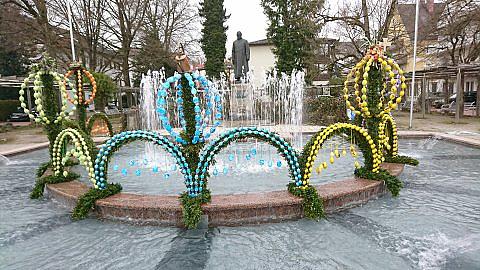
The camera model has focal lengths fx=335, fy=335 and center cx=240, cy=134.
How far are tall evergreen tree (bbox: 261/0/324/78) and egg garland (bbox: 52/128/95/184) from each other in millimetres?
19638

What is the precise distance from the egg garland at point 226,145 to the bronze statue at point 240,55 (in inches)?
545

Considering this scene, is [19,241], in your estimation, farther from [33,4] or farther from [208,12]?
[208,12]

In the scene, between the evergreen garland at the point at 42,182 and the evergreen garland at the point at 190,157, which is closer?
the evergreen garland at the point at 190,157

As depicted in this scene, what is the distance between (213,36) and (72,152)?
97.7 feet

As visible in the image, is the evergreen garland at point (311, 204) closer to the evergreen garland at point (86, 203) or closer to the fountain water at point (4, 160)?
the evergreen garland at point (86, 203)

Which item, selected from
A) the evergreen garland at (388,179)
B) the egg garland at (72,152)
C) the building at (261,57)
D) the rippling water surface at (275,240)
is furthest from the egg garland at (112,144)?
the building at (261,57)

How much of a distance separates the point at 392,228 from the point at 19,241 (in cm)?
477

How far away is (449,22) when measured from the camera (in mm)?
20141

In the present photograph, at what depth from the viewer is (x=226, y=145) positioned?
4.65 metres

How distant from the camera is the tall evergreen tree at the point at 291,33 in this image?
2355 cm

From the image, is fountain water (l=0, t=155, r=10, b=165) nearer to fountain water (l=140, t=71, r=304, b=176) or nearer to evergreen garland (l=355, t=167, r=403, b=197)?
fountain water (l=140, t=71, r=304, b=176)

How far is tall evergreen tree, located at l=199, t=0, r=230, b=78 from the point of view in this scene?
1304 inches

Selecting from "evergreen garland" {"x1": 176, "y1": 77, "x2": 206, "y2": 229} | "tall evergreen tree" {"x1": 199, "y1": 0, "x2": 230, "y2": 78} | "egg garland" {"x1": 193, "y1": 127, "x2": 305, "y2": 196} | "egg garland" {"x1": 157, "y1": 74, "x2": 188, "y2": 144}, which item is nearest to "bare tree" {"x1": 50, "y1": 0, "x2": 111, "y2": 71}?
"tall evergreen tree" {"x1": 199, "y1": 0, "x2": 230, "y2": 78}

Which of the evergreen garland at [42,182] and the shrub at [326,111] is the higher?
the shrub at [326,111]
